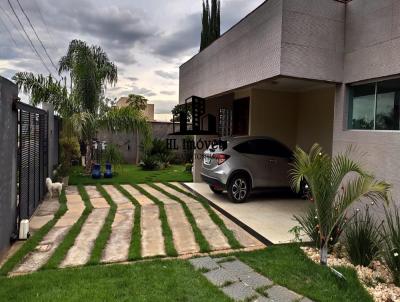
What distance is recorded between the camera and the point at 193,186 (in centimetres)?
1073

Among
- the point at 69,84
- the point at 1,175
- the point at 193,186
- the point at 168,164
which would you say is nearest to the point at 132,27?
the point at 69,84

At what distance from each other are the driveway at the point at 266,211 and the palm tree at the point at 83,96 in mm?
4479

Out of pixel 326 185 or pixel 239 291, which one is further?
pixel 326 185

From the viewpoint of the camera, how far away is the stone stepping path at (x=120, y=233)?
4707mm

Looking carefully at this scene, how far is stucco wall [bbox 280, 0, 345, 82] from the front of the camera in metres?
5.52

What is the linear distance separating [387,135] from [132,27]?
31.4 ft

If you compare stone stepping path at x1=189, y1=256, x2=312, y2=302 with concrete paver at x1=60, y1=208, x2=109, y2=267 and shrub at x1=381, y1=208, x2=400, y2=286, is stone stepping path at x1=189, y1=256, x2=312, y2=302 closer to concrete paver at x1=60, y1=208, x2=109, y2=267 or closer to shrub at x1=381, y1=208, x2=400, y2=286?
shrub at x1=381, y1=208, x2=400, y2=286

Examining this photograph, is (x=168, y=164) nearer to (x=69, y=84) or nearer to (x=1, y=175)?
(x=69, y=84)

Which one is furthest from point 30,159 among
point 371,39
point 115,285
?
point 371,39

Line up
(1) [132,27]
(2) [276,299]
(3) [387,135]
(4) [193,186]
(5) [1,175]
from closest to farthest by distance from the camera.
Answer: (2) [276,299] < (5) [1,175] < (3) [387,135] < (4) [193,186] < (1) [132,27]

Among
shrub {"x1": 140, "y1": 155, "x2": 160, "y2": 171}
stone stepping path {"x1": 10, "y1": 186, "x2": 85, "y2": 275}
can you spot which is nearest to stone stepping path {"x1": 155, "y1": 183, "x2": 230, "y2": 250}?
stone stepping path {"x1": 10, "y1": 186, "x2": 85, "y2": 275}

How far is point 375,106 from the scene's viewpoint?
17.4 ft

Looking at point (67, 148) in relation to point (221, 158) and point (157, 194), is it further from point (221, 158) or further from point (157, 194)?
point (221, 158)

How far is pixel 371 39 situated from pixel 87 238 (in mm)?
5592
